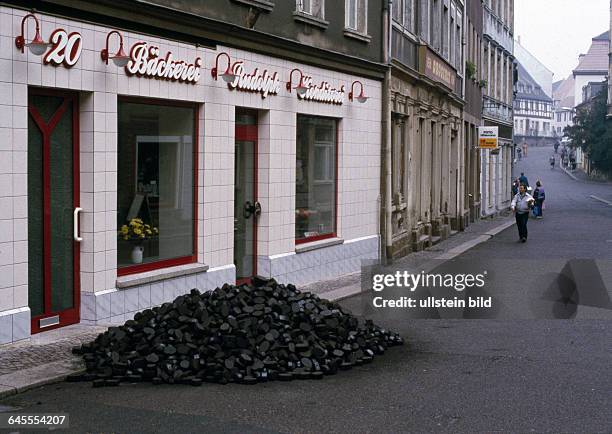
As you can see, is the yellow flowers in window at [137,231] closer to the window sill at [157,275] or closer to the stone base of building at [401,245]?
the window sill at [157,275]

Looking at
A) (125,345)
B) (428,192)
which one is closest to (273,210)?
(125,345)

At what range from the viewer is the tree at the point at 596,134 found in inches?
3489

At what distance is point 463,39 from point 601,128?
2332 inches

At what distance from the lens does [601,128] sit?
9050 centimetres

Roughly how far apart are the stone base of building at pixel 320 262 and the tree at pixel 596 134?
233 feet

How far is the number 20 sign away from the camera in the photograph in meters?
10.6

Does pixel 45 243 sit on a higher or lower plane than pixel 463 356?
higher

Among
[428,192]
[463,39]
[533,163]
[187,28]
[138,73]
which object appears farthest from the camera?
[533,163]

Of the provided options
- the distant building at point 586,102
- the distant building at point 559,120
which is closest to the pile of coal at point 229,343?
the distant building at point 586,102

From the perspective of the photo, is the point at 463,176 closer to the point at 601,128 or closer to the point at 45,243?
the point at 45,243

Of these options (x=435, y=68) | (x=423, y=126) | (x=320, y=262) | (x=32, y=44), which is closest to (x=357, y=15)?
(x=320, y=262)

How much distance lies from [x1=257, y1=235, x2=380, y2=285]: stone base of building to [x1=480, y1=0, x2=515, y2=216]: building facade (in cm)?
2332

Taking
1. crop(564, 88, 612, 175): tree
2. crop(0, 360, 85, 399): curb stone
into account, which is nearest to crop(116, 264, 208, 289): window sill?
crop(0, 360, 85, 399): curb stone

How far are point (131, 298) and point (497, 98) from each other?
39.6 m
